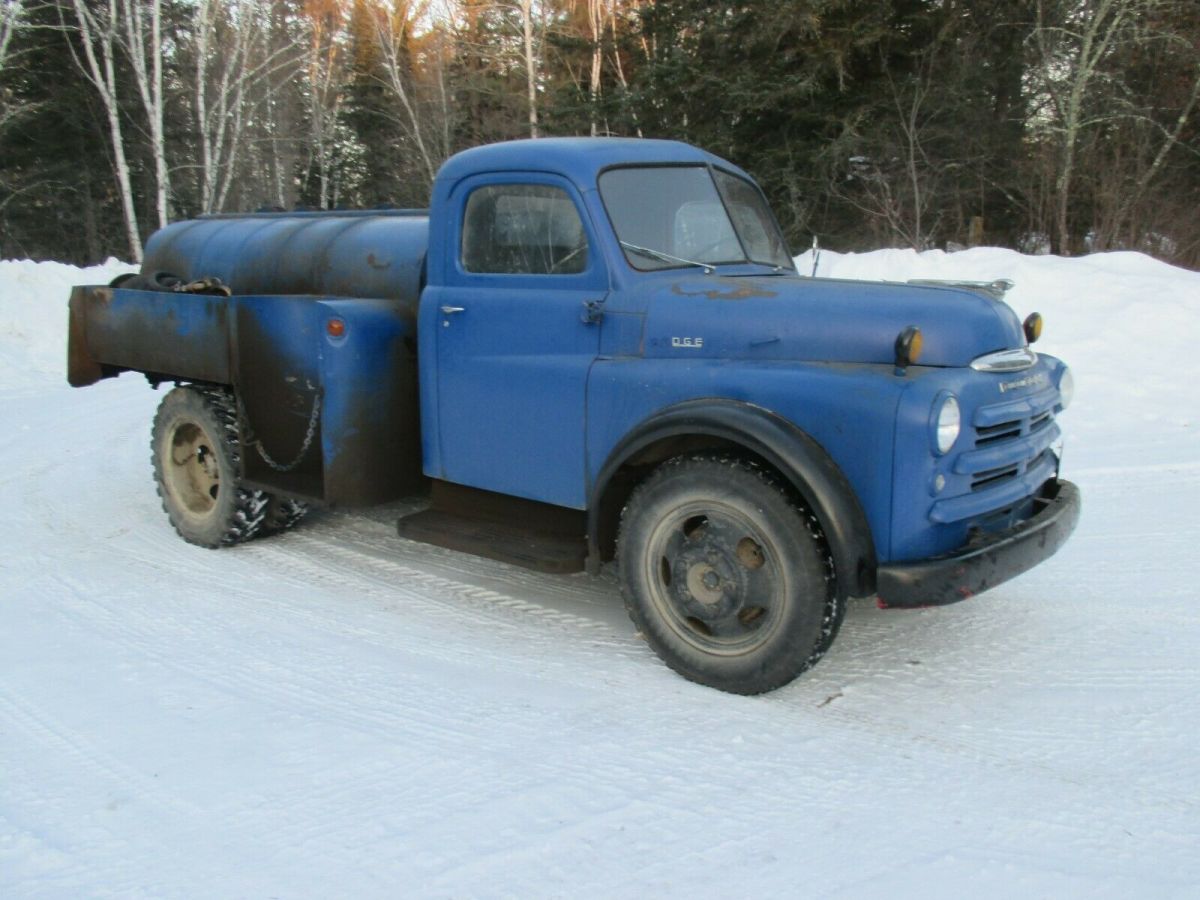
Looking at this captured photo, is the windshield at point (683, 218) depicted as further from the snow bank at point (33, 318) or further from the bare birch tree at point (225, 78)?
the bare birch tree at point (225, 78)

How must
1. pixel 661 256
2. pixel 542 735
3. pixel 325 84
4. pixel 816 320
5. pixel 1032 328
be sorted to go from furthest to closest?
pixel 325 84 → pixel 1032 328 → pixel 661 256 → pixel 816 320 → pixel 542 735

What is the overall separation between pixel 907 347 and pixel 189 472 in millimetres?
4406

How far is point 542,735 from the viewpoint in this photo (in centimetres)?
359

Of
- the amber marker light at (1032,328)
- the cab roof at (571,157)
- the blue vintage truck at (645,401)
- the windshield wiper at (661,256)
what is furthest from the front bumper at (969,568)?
the cab roof at (571,157)

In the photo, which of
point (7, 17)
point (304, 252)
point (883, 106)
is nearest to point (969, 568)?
point (304, 252)

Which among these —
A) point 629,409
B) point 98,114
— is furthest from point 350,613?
point 98,114

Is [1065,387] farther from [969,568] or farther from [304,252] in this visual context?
[304,252]

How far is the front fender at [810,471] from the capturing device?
11.6 ft

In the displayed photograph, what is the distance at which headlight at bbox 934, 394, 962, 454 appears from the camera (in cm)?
346

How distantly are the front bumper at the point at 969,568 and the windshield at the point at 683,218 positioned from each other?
5.50ft

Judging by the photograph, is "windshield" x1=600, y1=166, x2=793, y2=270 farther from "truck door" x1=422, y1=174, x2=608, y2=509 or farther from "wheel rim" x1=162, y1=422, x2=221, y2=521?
"wheel rim" x1=162, y1=422, x2=221, y2=521

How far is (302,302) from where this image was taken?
16.6ft

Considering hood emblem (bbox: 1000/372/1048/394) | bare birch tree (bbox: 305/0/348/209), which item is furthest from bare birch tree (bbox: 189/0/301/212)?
hood emblem (bbox: 1000/372/1048/394)

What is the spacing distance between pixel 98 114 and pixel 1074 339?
79.8ft
